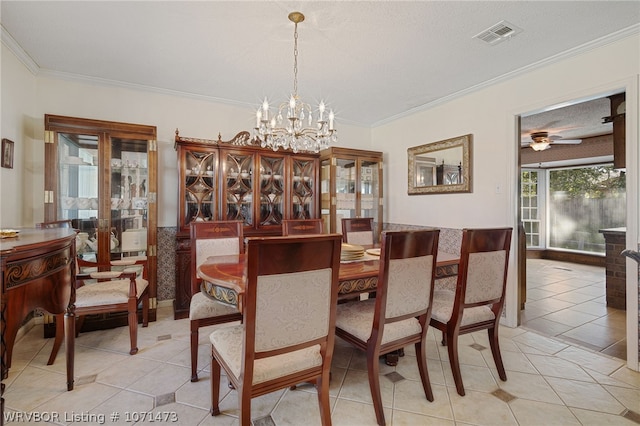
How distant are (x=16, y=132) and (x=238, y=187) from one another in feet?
6.43

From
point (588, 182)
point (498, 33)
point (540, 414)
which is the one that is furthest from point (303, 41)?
point (588, 182)

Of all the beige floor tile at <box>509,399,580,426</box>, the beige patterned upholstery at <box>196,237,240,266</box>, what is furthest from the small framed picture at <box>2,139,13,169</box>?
the beige floor tile at <box>509,399,580,426</box>

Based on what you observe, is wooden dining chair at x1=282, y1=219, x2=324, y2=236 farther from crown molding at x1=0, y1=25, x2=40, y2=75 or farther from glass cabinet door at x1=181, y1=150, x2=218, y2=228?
crown molding at x1=0, y1=25, x2=40, y2=75

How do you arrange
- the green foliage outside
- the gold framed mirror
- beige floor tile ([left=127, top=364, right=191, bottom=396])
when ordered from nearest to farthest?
beige floor tile ([left=127, top=364, right=191, bottom=396]), the gold framed mirror, the green foliage outside

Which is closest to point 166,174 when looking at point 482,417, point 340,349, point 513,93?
point 340,349

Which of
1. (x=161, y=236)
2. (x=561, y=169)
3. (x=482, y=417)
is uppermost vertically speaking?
(x=561, y=169)

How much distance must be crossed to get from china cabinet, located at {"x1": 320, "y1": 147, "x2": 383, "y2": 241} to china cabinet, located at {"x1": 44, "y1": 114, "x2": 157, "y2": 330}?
6.77 ft

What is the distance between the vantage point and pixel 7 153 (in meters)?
2.45

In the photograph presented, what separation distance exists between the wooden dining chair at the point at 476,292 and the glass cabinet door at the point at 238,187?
2.38 metres

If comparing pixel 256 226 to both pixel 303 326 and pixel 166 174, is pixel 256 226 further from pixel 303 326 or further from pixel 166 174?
pixel 303 326

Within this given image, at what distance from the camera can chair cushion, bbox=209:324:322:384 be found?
1287 millimetres

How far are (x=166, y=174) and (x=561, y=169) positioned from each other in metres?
7.82

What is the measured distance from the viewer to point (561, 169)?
6.66m

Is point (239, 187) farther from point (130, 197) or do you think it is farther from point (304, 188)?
point (130, 197)
